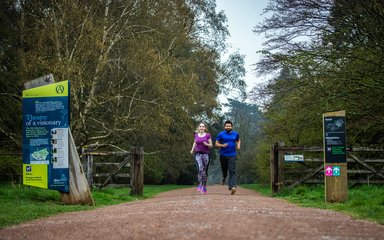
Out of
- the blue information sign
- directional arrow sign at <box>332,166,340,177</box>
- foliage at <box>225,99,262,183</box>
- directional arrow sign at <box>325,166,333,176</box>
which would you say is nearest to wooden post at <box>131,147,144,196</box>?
the blue information sign

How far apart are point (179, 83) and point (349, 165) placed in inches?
388

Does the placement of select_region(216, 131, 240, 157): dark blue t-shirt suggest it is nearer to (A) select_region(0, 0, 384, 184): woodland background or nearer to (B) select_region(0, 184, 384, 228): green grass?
(B) select_region(0, 184, 384, 228): green grass

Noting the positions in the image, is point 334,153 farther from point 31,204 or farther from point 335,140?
point 31,204

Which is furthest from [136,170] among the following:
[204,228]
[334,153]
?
[204,228]

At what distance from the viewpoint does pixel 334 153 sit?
12289 mm

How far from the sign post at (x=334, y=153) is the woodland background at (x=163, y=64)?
4.53 metres

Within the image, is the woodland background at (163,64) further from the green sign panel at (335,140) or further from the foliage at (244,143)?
the foliage at (244,143)

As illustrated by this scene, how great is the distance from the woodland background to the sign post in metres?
4.53

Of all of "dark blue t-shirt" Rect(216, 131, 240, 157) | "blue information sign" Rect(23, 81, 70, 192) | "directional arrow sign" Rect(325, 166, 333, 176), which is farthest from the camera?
"dark blue t-shirt" Rect(216, 131, 240, 157)

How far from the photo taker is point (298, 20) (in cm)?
1744

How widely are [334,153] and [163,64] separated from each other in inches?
557

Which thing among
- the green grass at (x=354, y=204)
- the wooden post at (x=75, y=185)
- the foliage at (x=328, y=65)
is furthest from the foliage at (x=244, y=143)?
the wooden post at (x=75, y=185)


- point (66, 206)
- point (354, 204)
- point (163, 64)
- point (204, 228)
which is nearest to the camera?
point (204, 228)

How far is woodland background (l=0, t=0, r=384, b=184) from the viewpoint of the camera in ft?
55.0
